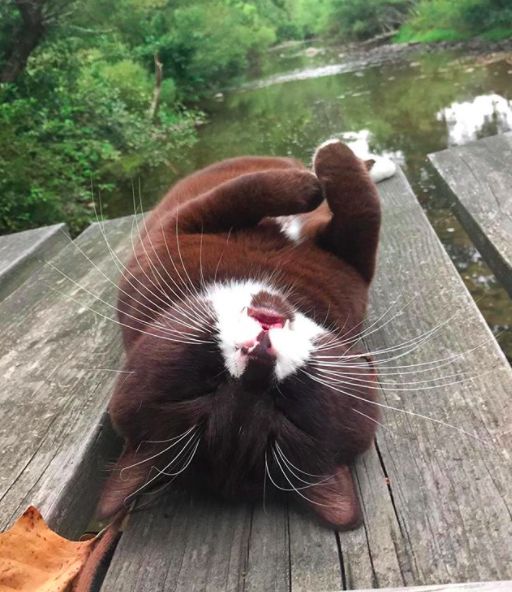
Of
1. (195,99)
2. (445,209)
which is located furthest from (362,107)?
(195,99)

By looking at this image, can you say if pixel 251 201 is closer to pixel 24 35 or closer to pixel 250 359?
pixel 250 359

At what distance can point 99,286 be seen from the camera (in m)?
2.14

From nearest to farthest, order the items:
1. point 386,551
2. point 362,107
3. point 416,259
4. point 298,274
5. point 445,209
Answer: point 386,551, point 298,274, point 416,259, point 445,209, point 362,107

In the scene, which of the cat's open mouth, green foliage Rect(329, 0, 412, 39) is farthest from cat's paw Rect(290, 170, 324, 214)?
green foliage Rect(329, 0, 412, 39)

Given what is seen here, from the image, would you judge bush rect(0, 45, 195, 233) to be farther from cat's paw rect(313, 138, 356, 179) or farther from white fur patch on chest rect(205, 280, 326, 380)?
white fur patch on chest rect(205, 280, 326, 380)

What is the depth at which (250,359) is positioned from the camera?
116 cm

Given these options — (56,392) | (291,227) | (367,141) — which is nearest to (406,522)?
(56,392)

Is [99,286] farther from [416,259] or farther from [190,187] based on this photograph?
[416,259]

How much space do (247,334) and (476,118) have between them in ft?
23.4

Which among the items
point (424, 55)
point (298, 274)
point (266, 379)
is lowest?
point (424, 55)

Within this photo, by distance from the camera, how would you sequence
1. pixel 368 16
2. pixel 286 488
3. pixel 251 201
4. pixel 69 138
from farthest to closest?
1. pixel 368 16
2. pixel 69 138
3. pixel 251 201
4. pixel 286 488

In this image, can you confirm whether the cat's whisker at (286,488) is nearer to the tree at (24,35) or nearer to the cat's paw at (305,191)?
the cat's paw at (305,191)

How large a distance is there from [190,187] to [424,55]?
16208mm

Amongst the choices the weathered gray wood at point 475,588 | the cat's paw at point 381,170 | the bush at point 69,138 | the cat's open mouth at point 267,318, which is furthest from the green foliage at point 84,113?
the weathered gray wood at point 475,588
